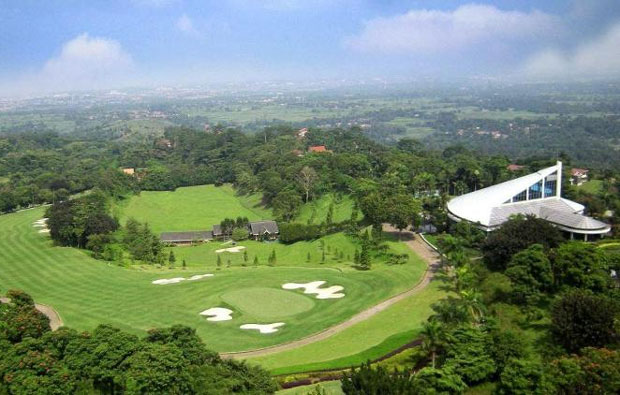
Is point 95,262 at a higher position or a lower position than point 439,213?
lower

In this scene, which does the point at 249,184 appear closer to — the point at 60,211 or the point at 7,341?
the point at 60,211

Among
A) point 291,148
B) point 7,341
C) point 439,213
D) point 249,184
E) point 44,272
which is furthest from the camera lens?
point 291,148

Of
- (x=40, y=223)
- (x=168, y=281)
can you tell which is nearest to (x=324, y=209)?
(x=168, y=281)

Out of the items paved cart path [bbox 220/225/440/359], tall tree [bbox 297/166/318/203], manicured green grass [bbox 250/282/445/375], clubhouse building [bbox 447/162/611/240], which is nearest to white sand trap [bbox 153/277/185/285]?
paved cart path [bbox 220/225/440/359]

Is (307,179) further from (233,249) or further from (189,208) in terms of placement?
(189,208)

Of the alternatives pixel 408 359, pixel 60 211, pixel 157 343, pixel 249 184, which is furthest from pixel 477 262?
pixel 249 184

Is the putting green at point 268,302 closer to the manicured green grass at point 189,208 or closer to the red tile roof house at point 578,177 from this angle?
the manicured green grass at point 189,208

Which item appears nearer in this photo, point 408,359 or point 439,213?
point 408,359

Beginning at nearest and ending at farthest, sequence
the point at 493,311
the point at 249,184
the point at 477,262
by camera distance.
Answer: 1. the point at 493,311
2. the point at 477,262
3. the point at 249,184
